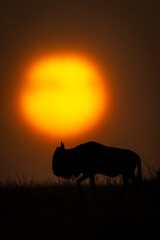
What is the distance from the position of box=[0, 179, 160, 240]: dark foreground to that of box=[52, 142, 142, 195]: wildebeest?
609mm

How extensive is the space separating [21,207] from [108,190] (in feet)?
10.7

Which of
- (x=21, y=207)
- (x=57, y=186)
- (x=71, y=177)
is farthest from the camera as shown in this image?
(x=57, y=186)

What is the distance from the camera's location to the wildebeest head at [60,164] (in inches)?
468

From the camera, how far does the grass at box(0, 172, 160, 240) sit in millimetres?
7934

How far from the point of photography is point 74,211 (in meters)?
9.56

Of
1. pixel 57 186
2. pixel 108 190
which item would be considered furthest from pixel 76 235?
pixel 57 186

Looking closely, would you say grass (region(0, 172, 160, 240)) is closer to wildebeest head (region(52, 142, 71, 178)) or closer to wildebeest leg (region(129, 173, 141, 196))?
wildebeest leg (region(129, 173, 141, 196))

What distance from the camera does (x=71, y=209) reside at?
32.1 ft

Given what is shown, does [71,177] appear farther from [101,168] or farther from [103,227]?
[103,227]

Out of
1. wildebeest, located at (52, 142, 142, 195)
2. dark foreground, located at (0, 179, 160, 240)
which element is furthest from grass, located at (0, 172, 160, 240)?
wildebeest, located at (52, 142, 142, 195)

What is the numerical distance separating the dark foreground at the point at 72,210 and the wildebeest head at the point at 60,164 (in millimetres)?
628

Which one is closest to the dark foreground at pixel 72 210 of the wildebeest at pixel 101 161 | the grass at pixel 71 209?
the grass at pixel 71 209

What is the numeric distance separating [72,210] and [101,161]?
2.15 meters

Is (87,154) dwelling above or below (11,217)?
above
